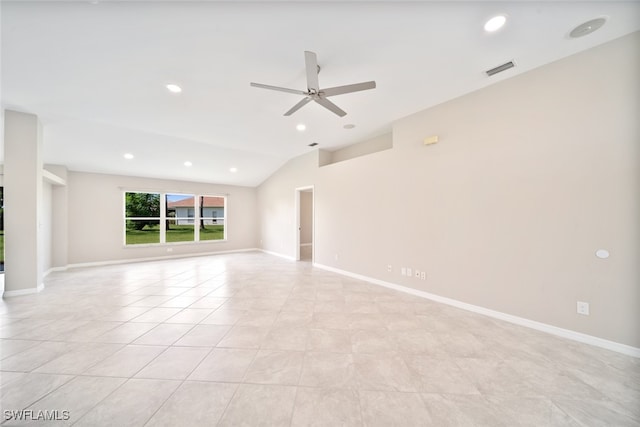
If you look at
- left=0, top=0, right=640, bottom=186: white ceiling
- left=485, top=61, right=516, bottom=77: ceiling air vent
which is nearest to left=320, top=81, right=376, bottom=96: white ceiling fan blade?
left=0, top=0, right=640, bottom=186: white ceiling

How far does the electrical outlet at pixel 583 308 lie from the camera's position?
2252 mm

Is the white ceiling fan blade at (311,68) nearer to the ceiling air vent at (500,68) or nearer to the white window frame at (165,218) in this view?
the ceiling air vent at (500,68)

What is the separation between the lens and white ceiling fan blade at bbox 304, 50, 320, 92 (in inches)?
75.0

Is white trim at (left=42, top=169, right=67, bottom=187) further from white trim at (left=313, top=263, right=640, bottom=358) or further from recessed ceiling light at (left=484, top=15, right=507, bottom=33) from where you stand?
recessed ceiling light at (left=484, top=15, right=507, bottom=33)

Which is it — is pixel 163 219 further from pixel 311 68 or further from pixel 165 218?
pixel 311 68

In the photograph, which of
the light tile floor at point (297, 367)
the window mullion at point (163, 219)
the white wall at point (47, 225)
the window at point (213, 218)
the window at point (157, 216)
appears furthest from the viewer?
the window at point (213, 218)

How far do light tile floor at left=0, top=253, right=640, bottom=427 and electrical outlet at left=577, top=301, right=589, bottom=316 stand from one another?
0.33 metres

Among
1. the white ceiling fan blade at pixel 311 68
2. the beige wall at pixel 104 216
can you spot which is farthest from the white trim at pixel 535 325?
the beige wall at pixel 104 216

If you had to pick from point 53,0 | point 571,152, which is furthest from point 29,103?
point 571,152

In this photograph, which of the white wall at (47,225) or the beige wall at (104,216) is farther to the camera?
the beige wall at (104,216)

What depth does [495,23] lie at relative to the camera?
1.94m

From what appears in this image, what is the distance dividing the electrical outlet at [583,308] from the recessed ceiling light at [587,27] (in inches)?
104

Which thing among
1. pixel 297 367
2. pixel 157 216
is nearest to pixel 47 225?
pixel 157 216

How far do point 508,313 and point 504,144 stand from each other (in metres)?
2.12
